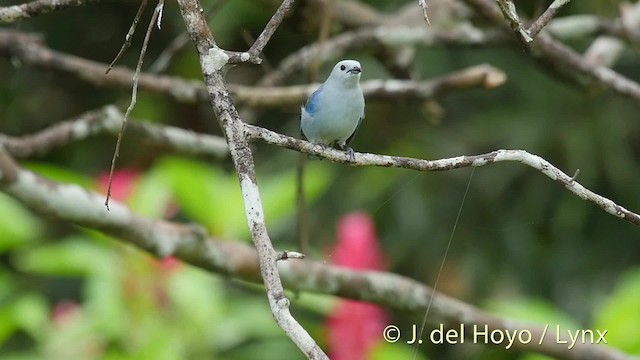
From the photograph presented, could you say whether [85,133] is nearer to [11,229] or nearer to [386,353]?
[11,229]

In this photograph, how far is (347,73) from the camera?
1643mm

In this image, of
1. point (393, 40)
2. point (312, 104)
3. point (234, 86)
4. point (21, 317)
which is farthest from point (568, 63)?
point (21, 317)

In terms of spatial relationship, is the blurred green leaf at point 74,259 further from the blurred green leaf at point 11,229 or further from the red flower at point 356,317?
the red flower at point 356,317

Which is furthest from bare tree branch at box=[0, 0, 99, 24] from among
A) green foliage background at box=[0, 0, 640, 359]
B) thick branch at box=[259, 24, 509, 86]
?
green foliage background at box=[0, 0, 640, 359]

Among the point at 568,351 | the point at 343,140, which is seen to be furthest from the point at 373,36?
the point at 343,140

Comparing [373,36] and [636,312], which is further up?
[373,36]

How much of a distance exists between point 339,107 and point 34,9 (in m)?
0.54

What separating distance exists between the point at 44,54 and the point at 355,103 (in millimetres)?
1788

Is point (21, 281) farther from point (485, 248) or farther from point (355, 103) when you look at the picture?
point (355, 103)

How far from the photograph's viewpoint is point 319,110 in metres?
1.68

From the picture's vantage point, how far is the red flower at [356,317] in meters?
3.41

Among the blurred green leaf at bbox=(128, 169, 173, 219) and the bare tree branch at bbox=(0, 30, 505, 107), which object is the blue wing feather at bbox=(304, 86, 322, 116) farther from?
the blurred green leaf at bbox=(128, 169, 173, 219)

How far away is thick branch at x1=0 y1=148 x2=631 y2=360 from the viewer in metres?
2.43

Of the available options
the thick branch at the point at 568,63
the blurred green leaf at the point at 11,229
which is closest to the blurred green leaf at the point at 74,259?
the blurred green leaf at the point at 11,229
